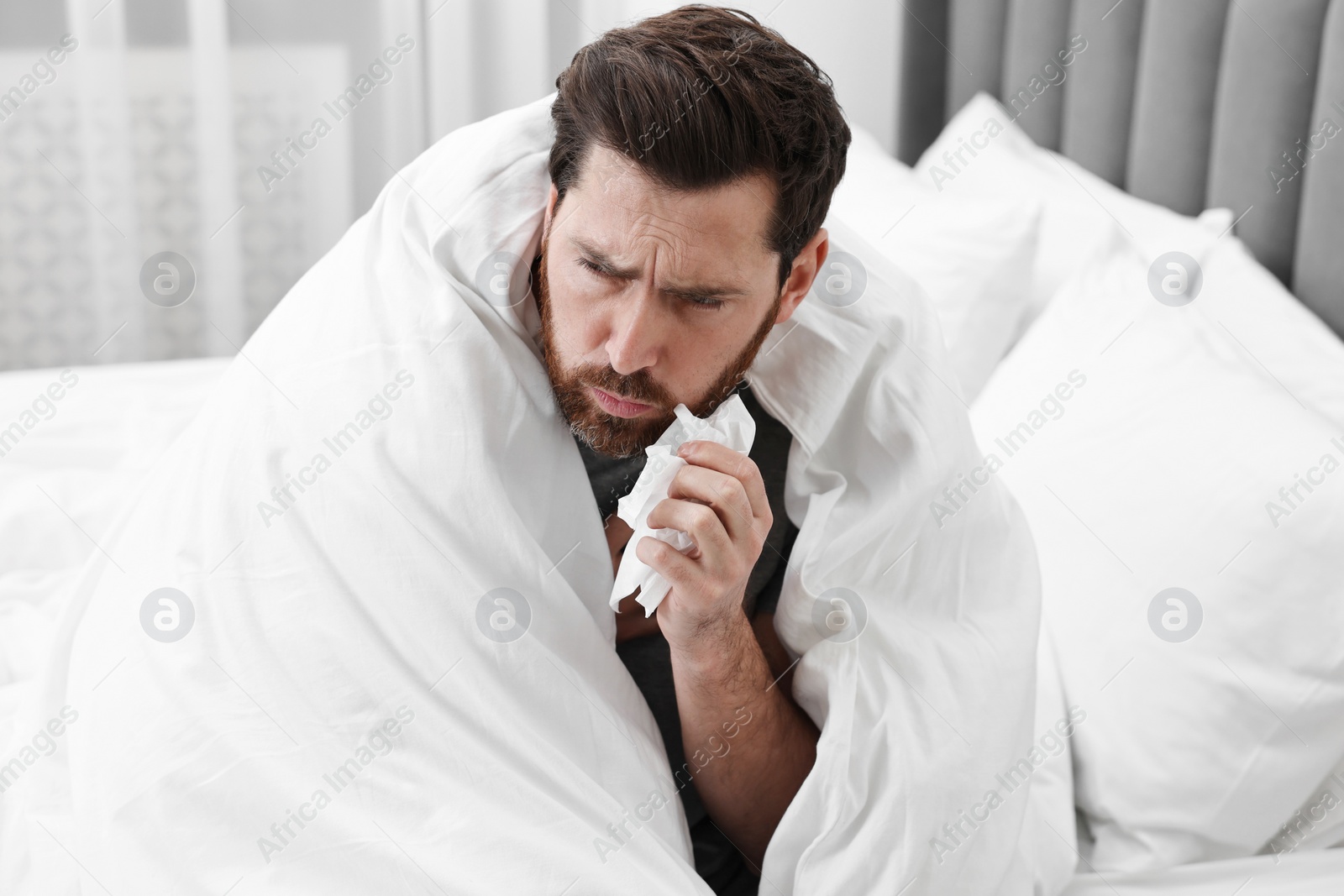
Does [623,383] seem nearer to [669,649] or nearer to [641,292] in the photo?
[641,292]

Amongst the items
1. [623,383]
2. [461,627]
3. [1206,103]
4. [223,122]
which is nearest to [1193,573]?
[623,383]

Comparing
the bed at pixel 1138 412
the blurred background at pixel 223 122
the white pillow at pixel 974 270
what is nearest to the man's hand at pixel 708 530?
the bed at pixel 1138 412

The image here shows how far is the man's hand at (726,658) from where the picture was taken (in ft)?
2.87

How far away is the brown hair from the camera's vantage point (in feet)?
3.04

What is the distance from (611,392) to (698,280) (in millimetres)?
121

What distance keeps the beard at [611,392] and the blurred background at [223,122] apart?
4.64 feet

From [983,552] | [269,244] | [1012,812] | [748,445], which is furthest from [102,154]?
[1012,812]

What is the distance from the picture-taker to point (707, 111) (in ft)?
3.01

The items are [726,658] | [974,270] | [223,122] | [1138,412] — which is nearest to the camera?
[726,658]

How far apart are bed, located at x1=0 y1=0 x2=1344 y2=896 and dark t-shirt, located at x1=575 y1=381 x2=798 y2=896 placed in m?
0.28

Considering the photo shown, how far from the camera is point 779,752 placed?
101 cm

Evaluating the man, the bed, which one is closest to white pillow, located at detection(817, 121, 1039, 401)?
the bed

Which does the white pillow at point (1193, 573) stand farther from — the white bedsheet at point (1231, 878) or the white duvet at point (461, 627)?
the white duvet at point (461, 627)

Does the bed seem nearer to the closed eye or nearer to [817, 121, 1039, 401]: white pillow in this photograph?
[817, 121, 1039, 401]: white pillow
